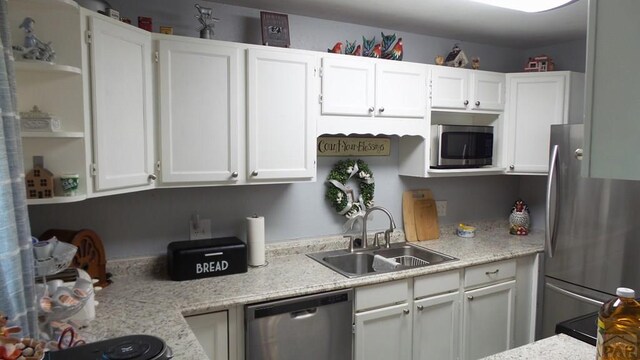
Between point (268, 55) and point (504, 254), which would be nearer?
point (268, 55)

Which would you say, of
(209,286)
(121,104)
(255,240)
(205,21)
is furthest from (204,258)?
(205,21)

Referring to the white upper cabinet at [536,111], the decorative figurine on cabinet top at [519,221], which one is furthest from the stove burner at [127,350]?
the decorative figurine on cabinet top at [519,221]

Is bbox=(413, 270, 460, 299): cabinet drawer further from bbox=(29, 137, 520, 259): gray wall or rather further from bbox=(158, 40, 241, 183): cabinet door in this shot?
bbox=(158, 40, 241, 183): cabinet door

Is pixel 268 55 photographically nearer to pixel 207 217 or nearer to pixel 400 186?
pixel 207 217

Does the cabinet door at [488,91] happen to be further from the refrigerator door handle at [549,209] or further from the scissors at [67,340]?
the scissors at [67,340]

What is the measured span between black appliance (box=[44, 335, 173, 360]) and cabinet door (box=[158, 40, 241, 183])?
3.49 ft

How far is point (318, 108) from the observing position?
2393mm

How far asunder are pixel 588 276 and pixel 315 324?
1752mm

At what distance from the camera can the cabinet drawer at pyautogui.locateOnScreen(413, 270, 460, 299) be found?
244cm

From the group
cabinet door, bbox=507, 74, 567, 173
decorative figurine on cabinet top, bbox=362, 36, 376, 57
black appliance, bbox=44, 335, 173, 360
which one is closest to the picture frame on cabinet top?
decorative figurine on cabinet top, bbox=362, 36, 376, 57

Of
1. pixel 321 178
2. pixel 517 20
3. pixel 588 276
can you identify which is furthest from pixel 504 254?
pixel 517 20

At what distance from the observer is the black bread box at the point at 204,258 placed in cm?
216

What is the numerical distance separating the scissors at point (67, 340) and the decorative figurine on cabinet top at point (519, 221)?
10.0ft

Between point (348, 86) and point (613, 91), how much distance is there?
1.84 m
